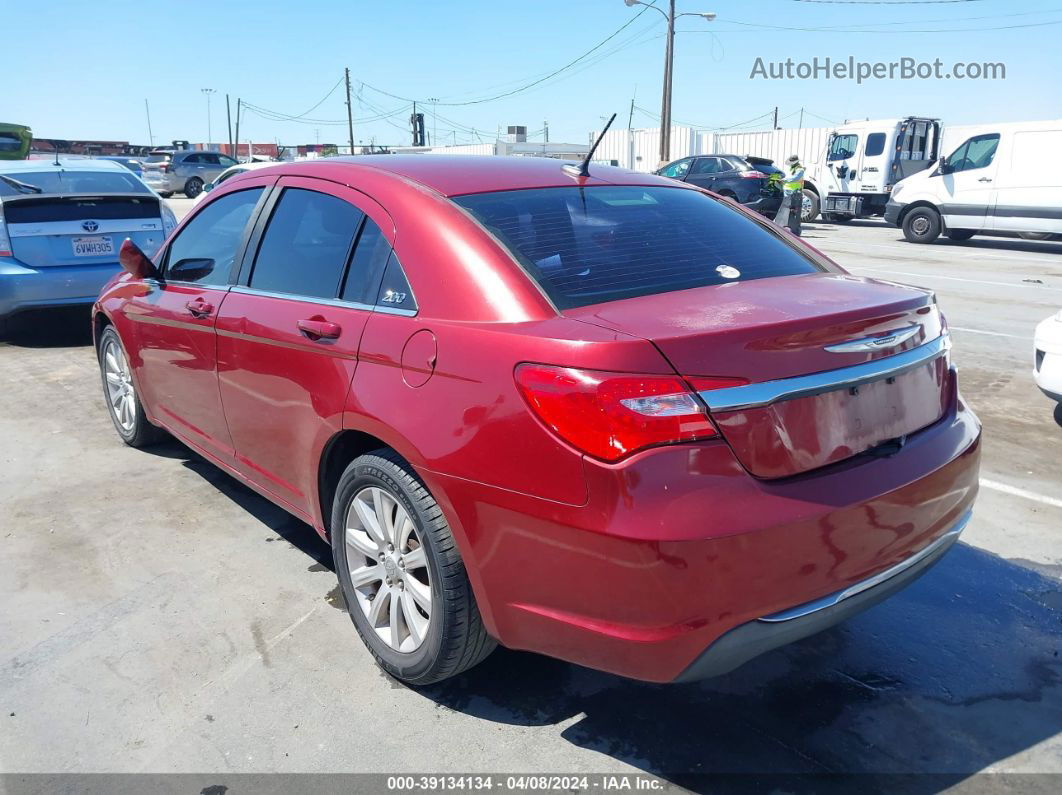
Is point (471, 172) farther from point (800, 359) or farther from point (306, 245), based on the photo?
point (800, 359)

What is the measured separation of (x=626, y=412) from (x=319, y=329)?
1.29m

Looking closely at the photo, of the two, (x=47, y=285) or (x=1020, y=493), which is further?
(x=47, y=285)

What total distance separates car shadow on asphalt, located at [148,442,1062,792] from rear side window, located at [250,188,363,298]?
1482 mm

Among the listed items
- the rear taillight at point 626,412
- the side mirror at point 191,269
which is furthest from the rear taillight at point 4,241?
the rear taillight at point 626,412

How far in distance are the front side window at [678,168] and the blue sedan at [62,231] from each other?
56.2 feet

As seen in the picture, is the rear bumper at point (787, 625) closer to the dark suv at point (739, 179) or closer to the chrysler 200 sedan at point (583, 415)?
the chrysler 200 sedan at point (583, 415)

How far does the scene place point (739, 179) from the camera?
2056cm

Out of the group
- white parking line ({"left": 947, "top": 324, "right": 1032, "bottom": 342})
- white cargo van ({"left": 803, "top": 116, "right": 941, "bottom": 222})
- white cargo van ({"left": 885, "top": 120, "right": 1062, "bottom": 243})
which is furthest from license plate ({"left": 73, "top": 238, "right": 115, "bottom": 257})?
white cargo van ({"left": 803, "top": 116, "right": 941, "bottom": 222})

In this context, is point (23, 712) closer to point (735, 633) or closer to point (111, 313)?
point (735, 633)

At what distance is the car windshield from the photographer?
738 cm

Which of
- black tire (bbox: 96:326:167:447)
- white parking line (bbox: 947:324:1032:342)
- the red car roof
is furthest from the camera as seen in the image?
white parking line (bbox: 947:324:1032:342)

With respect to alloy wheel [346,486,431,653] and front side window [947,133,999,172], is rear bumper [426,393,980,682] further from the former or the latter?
front side window [947,133,999,172]

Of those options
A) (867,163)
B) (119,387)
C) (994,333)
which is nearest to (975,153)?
(867,163)

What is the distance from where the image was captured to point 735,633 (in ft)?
6.85
